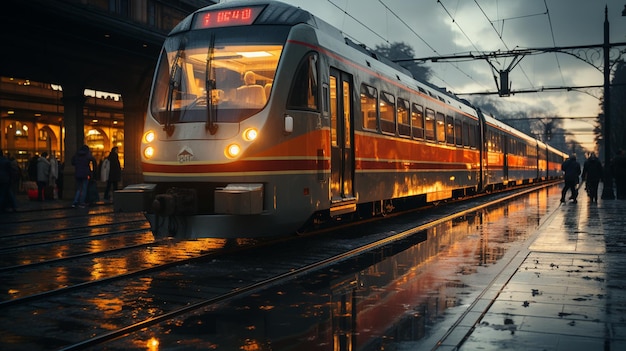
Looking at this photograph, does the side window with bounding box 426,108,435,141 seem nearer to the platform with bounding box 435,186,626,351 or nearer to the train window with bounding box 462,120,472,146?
the train window with bounding box 462,120,472,146

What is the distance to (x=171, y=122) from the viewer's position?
9641 mm

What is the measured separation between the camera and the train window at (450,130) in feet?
65.0

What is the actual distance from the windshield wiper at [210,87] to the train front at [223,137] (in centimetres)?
1

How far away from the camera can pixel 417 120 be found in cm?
1644

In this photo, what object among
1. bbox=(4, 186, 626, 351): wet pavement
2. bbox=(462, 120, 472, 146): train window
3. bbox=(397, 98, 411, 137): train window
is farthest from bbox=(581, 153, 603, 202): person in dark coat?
bbox=(4, 186, 626, 351): wet pavement

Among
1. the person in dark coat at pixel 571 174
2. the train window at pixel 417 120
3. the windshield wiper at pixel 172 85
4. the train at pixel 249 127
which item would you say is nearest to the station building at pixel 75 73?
the train window at pixel 417 120

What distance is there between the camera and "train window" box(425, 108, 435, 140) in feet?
57.3

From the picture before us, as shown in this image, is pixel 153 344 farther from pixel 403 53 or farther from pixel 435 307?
pixel 403 53

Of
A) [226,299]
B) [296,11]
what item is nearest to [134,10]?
[296,11]

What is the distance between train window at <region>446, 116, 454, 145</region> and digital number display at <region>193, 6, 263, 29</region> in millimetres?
10862

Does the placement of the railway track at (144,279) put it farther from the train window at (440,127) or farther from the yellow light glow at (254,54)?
the train window at (440,127)

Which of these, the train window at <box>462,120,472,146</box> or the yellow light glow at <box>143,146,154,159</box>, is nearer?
the yellow light glow at <box>143,146,154,159</box>

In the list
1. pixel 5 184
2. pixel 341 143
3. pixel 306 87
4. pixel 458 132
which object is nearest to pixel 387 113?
pixel 341 143

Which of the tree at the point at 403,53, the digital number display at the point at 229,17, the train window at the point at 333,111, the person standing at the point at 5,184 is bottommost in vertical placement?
the person standing at the point at 5,184
